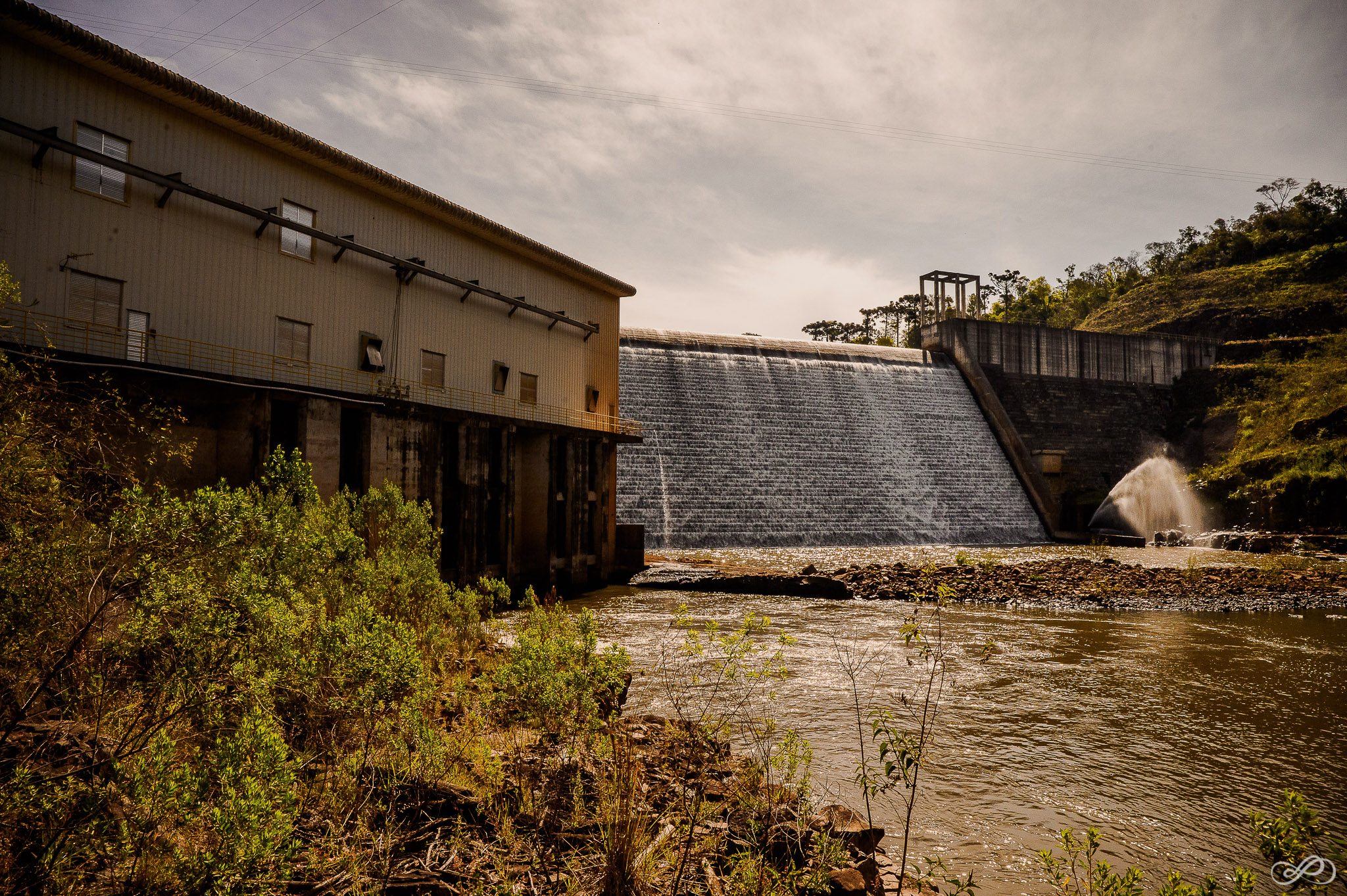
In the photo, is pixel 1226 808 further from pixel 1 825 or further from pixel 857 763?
pixel 1 825

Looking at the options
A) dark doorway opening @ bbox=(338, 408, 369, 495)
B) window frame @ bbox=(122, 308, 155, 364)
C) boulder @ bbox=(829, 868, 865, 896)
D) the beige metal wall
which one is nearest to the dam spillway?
the beige metal wall

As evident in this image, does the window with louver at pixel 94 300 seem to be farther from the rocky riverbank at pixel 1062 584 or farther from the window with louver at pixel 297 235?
the rocky riverbank at pixel 1062 584

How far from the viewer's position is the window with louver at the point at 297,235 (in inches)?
550

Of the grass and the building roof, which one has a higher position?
the building roof

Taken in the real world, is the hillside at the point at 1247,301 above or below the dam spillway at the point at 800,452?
above

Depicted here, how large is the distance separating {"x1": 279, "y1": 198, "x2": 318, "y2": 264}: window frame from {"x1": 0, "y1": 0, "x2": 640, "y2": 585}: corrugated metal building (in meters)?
0.03

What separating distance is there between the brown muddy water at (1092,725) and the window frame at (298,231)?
869 centimetres

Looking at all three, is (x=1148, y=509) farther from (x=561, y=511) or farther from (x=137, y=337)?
(x=137, y=337)

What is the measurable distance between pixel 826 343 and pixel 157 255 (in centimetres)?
2751

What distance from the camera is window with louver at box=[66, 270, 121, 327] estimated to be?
1098 centimetres

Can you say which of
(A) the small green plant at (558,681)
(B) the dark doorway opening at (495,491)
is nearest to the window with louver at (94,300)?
(B) the dark doorway opening at (495,491)

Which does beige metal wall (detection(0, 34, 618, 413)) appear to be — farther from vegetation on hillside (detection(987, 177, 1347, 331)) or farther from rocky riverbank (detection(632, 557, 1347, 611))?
vegetation on hillside (detection(987, 177, 1347, 331))

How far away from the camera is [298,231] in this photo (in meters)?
14.0

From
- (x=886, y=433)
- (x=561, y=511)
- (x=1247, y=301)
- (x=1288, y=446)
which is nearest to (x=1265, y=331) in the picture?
(x=1247, y=301)
